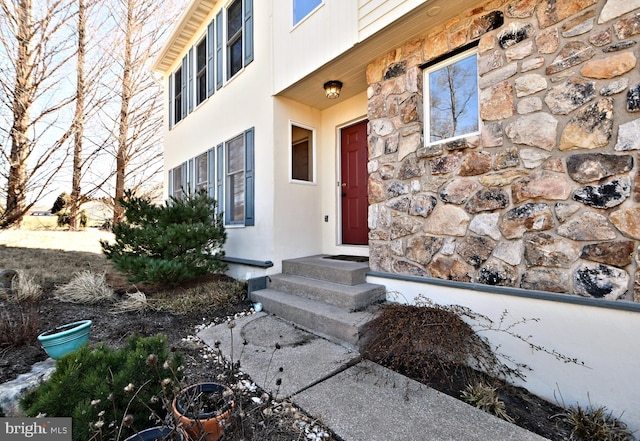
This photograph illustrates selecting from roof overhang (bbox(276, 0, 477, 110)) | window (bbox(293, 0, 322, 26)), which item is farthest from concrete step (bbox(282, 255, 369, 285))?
window (bbox(293, 0, 322, 26))

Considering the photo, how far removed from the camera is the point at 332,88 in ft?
13.2

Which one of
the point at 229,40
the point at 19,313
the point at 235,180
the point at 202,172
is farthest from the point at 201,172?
the point at 19,313

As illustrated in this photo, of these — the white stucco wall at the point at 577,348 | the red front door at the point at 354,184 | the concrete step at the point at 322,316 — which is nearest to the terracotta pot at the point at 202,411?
the concrete step at the point at 322,316

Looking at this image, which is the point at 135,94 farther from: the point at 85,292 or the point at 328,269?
the point at 328,269

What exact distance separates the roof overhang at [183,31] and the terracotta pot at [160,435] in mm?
6836

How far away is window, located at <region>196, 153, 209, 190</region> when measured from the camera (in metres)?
6.24

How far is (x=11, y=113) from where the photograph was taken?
30.0 feet

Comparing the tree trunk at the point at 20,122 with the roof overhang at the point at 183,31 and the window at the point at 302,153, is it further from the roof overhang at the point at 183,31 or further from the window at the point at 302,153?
the window at the point at 302,153

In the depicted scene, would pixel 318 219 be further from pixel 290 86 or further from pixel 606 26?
pixel 606 26

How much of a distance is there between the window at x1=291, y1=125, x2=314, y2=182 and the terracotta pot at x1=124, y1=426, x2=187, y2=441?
144 inches

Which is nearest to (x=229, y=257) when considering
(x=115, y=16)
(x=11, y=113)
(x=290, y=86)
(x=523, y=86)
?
(x=290, y=86)

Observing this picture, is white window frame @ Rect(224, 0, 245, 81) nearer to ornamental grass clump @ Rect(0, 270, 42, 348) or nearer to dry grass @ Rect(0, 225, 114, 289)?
dry grass @ Rect(0, 225, 114, 289)

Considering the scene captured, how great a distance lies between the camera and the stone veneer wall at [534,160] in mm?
1957

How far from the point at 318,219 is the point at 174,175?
493 centimetres
